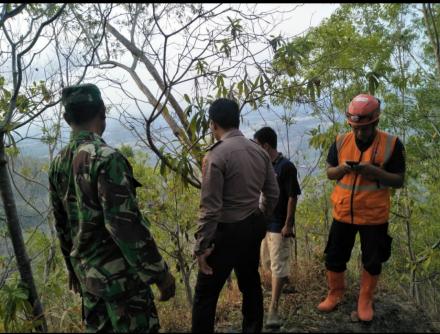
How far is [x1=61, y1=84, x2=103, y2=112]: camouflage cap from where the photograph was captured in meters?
2.07

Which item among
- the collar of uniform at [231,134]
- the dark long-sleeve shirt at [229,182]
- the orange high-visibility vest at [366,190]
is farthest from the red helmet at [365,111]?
the collar of uniform at [231,134]

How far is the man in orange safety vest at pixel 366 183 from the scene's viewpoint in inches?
113

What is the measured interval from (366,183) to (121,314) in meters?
1.91

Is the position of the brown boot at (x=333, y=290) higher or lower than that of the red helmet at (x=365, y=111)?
lower

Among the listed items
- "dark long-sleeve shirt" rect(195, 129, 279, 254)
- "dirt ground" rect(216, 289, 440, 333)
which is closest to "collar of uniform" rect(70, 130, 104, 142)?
"dark long-sleeve shirt" rect(195, 129, 279, 254)

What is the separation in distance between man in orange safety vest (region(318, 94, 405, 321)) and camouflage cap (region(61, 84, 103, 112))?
1739 millimetres

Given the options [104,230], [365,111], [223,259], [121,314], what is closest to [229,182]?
[223,259]

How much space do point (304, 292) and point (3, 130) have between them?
3.10 meters

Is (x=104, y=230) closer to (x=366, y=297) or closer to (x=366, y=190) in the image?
(x=366, y=190)

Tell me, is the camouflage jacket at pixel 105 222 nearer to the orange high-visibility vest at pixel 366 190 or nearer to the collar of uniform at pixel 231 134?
the collar of uniform at pixel 231 134

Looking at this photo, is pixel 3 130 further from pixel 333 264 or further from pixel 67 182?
pixel 333 264

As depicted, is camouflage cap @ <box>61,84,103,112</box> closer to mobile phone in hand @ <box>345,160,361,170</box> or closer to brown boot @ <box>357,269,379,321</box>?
mobile phone in hand @ <box>345,160,361,170</box>

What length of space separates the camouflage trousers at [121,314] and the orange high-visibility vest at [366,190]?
164 cm

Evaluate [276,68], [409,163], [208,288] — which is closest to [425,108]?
[409,163]
